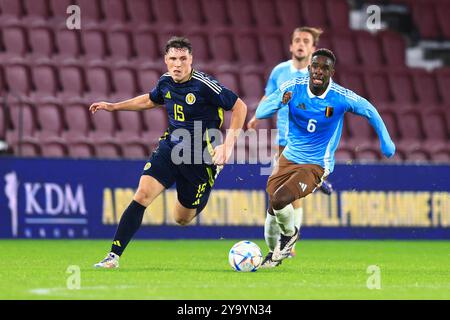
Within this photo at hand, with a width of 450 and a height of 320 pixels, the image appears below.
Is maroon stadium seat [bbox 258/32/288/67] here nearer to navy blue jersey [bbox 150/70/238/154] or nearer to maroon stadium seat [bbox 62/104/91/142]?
maroon stadium seat [bbox 62/104/91/142]

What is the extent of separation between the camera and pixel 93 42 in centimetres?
1792

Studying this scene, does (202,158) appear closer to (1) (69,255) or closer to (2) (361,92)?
(1) (69,255)

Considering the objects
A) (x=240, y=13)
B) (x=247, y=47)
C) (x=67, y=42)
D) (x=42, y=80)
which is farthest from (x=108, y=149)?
(x=240, y=13)

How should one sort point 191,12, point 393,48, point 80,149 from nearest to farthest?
point 80,149 < point 191,12 < point 393,48

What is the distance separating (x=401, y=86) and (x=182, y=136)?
32.3 ft

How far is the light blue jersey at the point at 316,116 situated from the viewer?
10.1 m

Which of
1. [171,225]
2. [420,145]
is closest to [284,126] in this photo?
[171,225]

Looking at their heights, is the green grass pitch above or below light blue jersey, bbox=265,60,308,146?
below

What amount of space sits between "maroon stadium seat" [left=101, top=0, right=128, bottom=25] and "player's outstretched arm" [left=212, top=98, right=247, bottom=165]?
884 centimetres

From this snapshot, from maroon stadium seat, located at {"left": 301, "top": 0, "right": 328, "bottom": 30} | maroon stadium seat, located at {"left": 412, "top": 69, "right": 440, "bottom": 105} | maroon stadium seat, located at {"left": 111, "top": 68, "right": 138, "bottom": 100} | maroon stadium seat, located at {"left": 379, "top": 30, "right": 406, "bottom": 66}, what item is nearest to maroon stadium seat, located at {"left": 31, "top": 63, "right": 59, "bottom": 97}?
maroon stadium seat, located at {"left": 111, "top": 68, "right": 138, "bottom": 100}

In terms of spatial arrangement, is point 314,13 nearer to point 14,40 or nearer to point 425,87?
point 425,87

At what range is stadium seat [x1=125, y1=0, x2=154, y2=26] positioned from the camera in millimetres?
18672
